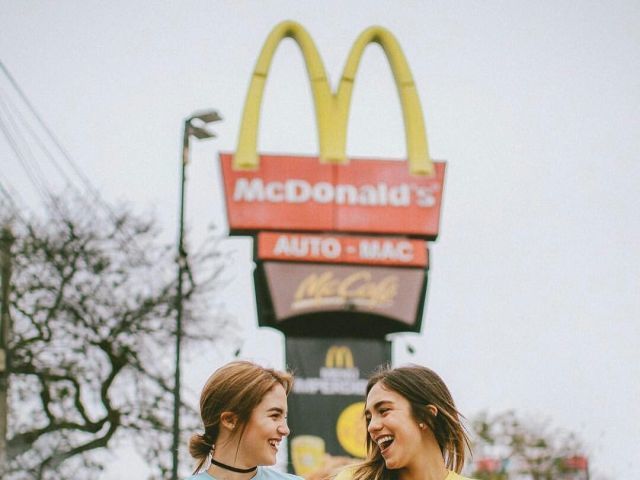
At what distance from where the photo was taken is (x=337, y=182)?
1069 inches

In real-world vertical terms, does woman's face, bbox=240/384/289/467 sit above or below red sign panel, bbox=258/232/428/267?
above

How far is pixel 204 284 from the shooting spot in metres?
25.3

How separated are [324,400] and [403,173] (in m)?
5.27

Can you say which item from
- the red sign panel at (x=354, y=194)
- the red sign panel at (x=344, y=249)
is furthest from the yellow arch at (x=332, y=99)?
the red sign panel at (x=344, y=249)

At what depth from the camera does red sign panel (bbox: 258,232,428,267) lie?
2656cm

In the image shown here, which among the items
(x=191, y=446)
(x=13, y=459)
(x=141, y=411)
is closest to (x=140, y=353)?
(x=141, y=411)

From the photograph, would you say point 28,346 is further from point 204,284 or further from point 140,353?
point 204,284

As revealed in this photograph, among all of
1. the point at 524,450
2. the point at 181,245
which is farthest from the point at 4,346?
the point at 524,450

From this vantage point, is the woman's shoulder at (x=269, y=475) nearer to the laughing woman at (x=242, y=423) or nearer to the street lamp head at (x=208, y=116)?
the laughing woman at (x=242, y=423)

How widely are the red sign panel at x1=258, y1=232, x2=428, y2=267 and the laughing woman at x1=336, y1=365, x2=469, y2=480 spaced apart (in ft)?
72.6

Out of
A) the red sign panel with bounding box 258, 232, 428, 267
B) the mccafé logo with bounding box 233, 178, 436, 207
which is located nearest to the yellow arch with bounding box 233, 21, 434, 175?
the mccafé logo with bounding box 233, 178, 436, 207

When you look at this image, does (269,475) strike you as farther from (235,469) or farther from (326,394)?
(326,394)

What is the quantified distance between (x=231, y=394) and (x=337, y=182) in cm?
2283

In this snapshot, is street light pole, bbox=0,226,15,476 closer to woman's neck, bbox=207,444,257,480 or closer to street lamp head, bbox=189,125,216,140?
street lamp head, bbox=189,125,216,140
